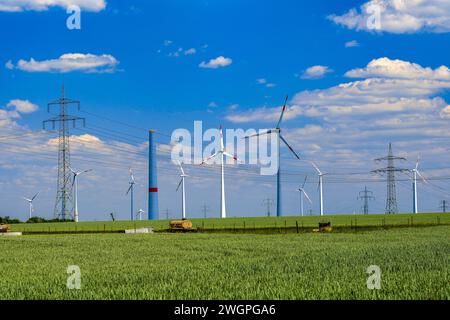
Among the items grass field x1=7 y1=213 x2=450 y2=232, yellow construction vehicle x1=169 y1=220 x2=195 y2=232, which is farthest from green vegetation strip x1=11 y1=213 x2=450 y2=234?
yellow construction vehicle x1=169 y1=220 x2=195 y2=232

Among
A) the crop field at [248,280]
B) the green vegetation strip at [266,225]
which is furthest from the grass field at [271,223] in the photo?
the crop field at [248,280]

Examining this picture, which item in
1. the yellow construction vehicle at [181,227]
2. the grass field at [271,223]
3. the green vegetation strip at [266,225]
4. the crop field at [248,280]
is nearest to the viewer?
the crop field at [248,280]

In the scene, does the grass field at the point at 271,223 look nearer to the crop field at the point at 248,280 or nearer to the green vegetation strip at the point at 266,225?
the green vegetation strip at the point at 266,225

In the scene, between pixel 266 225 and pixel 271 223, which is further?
pixel 271 223

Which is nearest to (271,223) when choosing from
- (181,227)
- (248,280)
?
(181,227)

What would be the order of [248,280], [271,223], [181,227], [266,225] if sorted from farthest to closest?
[271,223], [266,225], [181,227], [248,280]

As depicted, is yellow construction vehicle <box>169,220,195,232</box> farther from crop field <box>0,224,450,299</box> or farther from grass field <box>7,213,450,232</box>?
crop field <box>0,224,450,299</box>

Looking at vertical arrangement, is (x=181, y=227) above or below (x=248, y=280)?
below

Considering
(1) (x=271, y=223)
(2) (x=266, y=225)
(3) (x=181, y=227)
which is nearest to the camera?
(3) (x=181, y=227)

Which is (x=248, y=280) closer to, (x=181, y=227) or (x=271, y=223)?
(x=181, y=227)
